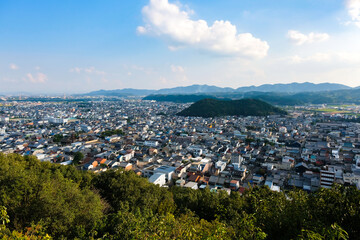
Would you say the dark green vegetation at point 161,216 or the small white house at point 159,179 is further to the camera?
the small white house at point 159,179

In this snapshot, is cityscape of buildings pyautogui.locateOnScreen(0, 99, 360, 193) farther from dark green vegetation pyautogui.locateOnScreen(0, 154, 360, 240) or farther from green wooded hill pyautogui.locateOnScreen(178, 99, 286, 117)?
green wooded hill pyautogui.locateOnScreen(178, 99, 286, 117)

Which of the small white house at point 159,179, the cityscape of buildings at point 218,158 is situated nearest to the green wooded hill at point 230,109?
the cityscape of buildings at point 218,158

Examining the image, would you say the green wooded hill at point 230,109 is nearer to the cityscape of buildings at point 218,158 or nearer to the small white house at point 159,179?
the cityscape of buildings at point 218,158

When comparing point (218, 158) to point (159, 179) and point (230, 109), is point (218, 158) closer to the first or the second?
point (159, 179)

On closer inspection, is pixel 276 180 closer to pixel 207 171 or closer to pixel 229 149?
pixel 207 171

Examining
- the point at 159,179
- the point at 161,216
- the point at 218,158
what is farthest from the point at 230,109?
the point at 161,216

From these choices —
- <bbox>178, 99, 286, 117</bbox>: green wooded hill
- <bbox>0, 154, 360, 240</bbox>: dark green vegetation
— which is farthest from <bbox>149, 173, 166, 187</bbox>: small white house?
<bbox>178, 99, 286, 117</bbox>: green wooded hill

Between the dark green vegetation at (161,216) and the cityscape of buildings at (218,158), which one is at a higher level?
the dark green vegetation at (161,216)
